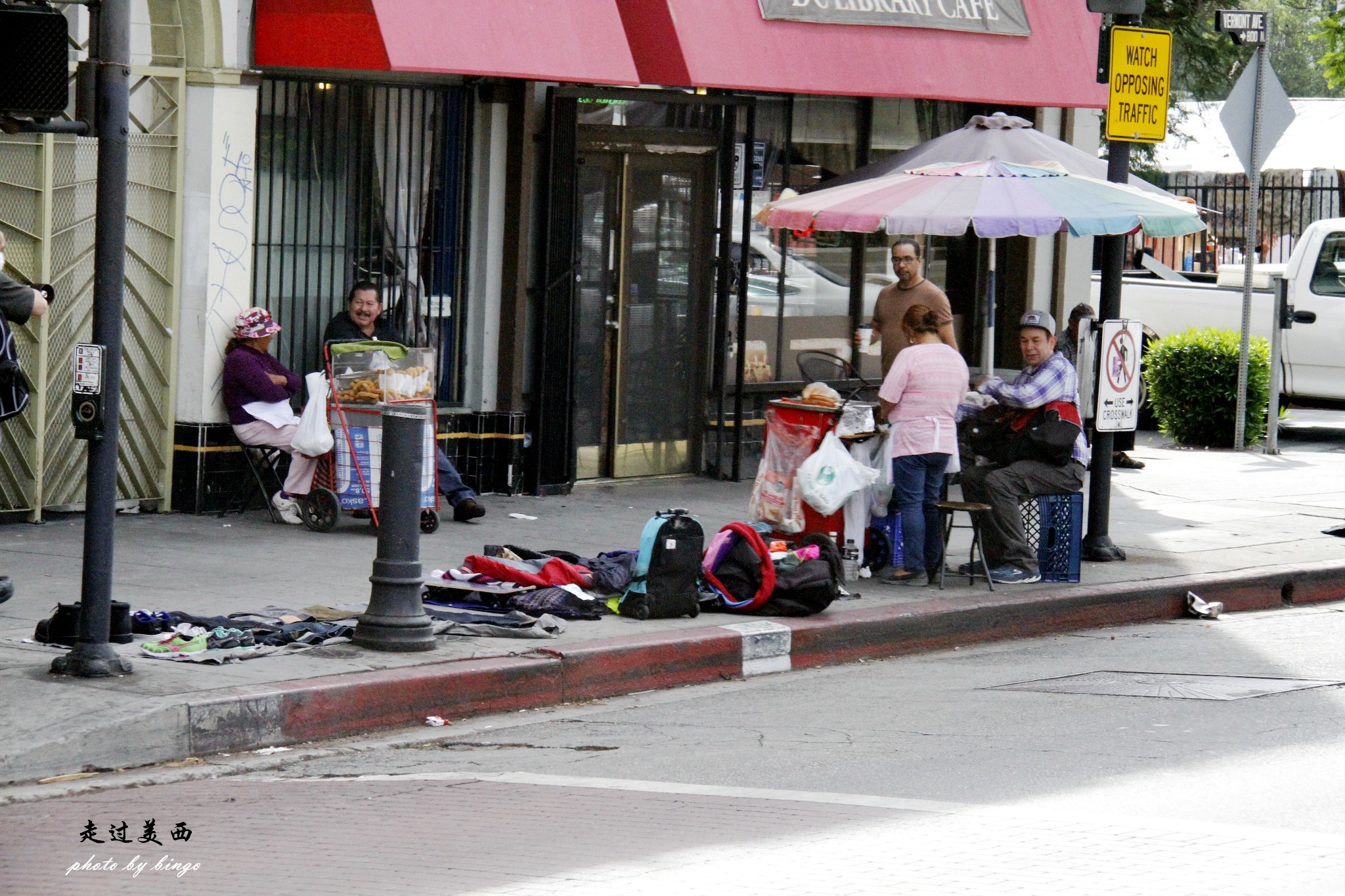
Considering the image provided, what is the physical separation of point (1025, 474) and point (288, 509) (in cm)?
437

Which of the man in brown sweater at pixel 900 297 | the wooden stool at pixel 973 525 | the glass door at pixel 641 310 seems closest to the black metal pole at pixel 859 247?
A: the glass door at pixel 641 310

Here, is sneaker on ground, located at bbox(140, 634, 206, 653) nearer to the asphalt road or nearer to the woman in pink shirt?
the asphalt road

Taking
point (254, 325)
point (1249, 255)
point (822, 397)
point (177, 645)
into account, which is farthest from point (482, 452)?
point (1249, 255)

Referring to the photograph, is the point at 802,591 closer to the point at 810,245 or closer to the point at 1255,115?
the point at 810,245

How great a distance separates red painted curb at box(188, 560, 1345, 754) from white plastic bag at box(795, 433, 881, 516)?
78cm

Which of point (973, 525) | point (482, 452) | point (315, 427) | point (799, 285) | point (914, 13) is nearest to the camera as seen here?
point (973, 525)

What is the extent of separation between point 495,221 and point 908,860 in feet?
27.3

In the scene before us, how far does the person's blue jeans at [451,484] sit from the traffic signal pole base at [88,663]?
467cm

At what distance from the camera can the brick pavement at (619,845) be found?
17.5 ft

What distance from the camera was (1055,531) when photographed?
36.1 feet

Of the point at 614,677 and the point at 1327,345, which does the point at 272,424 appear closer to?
the point at 614,677

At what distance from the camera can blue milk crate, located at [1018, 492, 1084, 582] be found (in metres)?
10.9

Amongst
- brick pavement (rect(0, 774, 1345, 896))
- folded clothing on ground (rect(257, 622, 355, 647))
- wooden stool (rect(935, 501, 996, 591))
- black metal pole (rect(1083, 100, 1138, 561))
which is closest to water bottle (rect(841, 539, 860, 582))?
wooden stool (rect(935, 501, 996, 591))

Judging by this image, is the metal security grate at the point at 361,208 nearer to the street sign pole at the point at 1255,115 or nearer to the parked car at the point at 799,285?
the parked car at the point at 799,285
